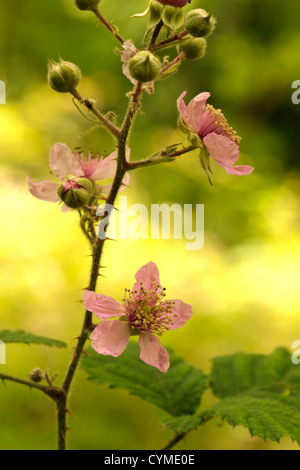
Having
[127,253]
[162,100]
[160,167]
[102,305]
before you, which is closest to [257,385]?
[102,305]

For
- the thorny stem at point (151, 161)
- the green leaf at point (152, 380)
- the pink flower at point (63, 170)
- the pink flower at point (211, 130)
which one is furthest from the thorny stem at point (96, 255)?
the green leaf at point (152, 380)

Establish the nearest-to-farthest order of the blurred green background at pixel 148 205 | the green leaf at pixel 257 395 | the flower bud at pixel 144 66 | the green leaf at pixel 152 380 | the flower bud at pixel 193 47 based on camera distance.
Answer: the flower bud at pixel 144 66, the flower bud at pixel 193 47, the green leaf at pixel 257 395, the green leaf at pixel 152 380, the blurred green background at pixel 148 205

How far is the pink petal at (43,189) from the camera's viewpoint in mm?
1154

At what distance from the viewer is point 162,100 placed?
5.27m

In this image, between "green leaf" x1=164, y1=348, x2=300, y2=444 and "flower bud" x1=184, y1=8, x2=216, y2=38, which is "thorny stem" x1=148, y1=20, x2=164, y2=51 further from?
"green leaf" x1=164, y1=348, x2=300, y2=444

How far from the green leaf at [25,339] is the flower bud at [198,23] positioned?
28.1 inches

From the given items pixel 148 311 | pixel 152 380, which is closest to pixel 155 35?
pixel 148 311

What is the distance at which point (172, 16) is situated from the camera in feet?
3.07

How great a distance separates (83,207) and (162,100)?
14.6ft

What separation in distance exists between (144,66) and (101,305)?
43 centimetres

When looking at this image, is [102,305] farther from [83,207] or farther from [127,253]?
[127,253]

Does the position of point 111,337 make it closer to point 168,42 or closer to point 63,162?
point 63,162

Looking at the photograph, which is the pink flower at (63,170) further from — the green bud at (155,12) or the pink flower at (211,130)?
the green bud at (155,12)

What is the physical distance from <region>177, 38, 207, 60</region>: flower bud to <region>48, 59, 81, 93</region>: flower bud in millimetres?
206
